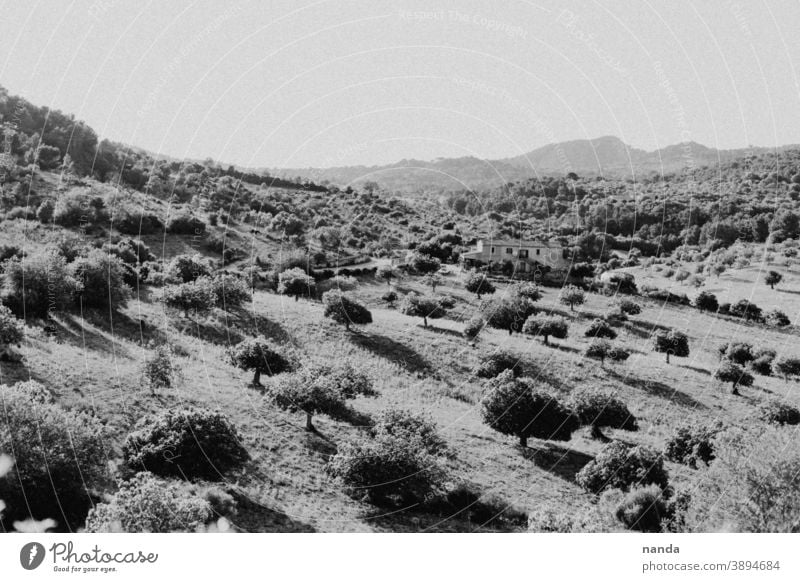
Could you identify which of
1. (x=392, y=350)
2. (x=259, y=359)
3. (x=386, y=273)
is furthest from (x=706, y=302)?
(x=259, y=359)

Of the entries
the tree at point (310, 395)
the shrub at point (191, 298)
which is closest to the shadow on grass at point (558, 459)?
the tree at point (310, 395)

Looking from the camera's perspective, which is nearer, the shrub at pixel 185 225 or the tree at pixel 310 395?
the tree at pixel 310 395

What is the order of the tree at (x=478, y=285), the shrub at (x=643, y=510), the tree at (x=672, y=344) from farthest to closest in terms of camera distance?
the tree at (x=478, y=285), the tree at (x=672, y=344), the shrub at (x=643, y=510)

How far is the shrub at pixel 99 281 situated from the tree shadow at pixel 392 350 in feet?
54.3

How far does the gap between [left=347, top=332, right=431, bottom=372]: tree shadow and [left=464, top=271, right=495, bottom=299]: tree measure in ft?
64.5

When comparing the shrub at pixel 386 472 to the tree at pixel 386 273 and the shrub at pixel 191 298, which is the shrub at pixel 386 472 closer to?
the shrub at pixel 191 298

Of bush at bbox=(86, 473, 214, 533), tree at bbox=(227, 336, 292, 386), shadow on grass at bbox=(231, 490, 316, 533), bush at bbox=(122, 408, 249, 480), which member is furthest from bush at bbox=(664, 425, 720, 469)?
bush at bbox=(86, 473, 214, 533)

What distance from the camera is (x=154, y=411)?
993 inches

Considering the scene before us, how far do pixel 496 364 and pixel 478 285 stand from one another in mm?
23130

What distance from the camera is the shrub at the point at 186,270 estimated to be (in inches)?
1993

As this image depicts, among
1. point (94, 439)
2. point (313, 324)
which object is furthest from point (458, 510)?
point (313, 324)

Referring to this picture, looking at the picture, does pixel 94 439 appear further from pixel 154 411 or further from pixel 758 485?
pixel 758 485

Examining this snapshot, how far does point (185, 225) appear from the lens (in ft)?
237

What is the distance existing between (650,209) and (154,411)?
10650cm
